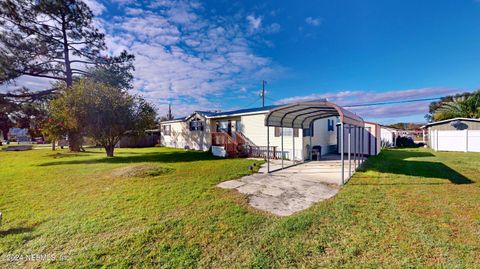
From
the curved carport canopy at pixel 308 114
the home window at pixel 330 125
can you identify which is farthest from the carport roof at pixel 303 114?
the home window at pixel 330 125

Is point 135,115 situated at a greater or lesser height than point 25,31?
lesser

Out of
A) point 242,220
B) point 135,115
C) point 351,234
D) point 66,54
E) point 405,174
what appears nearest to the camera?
point 351,234

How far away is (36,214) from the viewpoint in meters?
3.99

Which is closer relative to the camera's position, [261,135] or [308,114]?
[308,114]

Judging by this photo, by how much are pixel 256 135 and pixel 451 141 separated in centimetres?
1610

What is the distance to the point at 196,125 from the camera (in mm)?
18453

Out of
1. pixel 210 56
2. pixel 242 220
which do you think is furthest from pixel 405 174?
pixel 210 56

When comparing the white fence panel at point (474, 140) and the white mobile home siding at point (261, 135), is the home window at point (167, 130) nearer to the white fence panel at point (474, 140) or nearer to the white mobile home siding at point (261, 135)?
the white mobile home siding at point (261, 135)

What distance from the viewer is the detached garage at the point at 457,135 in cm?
1432

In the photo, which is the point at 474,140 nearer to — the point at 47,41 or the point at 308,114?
the point at 308,114

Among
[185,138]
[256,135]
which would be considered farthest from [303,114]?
[185,138]

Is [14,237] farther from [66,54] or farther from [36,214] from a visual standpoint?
[66,54]

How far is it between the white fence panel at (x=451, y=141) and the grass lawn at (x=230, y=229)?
45.4 feet

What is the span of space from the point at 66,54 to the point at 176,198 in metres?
18.9
